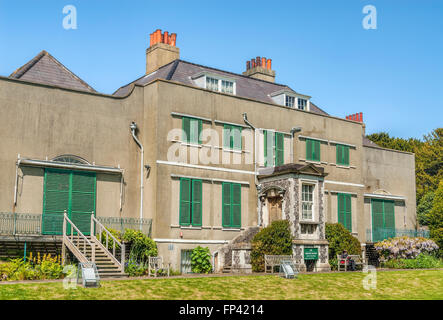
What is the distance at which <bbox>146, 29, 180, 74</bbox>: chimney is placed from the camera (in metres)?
33.6

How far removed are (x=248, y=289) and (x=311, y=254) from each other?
28.3 ft

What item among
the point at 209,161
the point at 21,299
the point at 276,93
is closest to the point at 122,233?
the point at 209,161

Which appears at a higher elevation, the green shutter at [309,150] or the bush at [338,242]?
the green shutter at [309,150]

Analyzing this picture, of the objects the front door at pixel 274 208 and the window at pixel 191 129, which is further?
the front door at pixel 274 208

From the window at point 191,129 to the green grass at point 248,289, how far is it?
303 inches

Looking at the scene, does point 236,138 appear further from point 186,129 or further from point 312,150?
point 312,150

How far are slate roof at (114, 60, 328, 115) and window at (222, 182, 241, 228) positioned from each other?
5506mm

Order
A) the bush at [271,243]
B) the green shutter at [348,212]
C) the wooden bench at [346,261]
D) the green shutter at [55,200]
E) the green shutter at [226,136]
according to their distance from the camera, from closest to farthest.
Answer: the green shutter at [55,200] → the bush at [271,243] → the wooden bench at [346,261] → the green shutter at [226,136] → the green shutter at [348,212]

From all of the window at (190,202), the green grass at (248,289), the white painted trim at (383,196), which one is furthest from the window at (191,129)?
the white painted trim at (383,196)

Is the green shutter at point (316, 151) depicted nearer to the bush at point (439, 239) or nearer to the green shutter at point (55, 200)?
the bush at point (439, 239)

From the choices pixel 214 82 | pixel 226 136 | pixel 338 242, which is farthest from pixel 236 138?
pixel 338 242

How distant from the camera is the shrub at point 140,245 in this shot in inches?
946
